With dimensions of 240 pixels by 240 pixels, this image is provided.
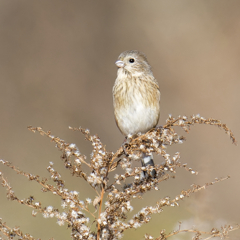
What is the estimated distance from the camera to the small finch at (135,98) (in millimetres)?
2318

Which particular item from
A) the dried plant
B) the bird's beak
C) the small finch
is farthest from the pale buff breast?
the dried plant

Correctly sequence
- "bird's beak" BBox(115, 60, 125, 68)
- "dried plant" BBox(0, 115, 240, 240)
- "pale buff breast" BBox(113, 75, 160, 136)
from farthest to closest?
"bird's beak" BBox(115, 60, 125, 68), "pale buff breast" BBox(113, 75, 160, 136), "dried plant" BBox(0, 115, 240, 240)

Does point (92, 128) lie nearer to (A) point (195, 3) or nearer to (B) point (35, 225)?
(B) point (35, 225)

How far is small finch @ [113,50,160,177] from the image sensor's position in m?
2.32

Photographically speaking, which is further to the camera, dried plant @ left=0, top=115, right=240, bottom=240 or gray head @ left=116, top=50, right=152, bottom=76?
gray head @ left=116, top=50, right=152, bottom=76

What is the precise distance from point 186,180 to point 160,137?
4.06 ft

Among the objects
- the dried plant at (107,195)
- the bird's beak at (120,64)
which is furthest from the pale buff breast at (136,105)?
the dried plant at (107,195)

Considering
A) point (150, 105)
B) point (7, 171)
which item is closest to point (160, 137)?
point (150, 105)

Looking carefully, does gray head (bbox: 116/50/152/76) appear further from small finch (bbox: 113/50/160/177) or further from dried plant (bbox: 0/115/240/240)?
dried plant (bbox: 0/115/240/240)

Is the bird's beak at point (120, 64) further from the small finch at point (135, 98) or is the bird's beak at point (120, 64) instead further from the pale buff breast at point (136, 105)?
the pale buff breast at point (136, 105)

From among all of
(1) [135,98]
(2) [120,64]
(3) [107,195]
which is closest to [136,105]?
(1) [135,98]

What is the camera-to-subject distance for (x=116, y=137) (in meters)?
3.20

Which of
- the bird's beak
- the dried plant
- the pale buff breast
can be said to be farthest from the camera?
the bird's beak

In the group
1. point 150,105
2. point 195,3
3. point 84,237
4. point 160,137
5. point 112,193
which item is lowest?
point 84,237
